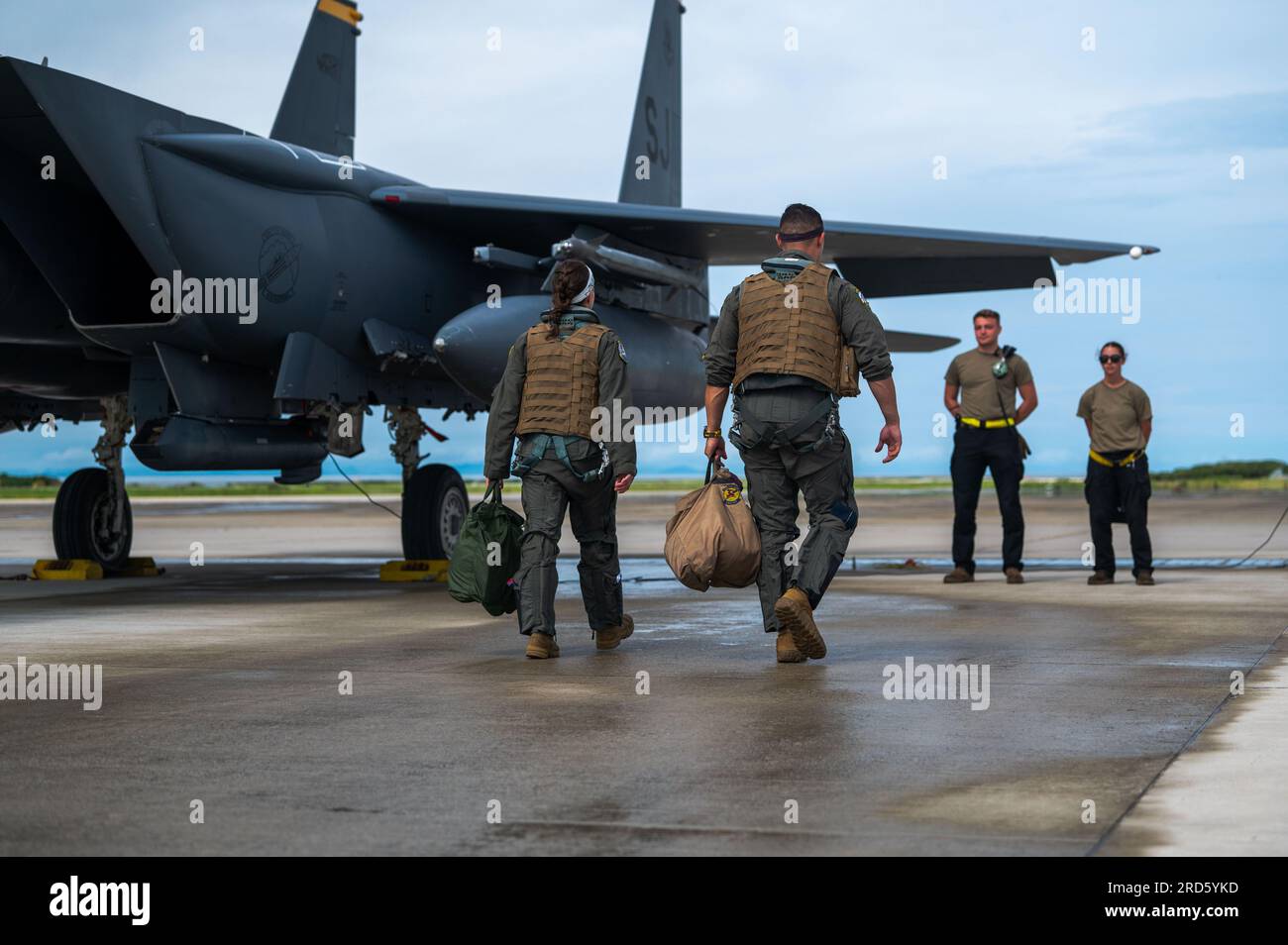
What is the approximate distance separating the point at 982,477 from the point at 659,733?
659 cm

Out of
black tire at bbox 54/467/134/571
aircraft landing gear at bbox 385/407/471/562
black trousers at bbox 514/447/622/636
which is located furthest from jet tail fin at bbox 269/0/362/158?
black trousers at bbox 514/447/622/636

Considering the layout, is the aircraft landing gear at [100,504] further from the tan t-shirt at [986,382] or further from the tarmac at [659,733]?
the tan t-shirt at [986,382]

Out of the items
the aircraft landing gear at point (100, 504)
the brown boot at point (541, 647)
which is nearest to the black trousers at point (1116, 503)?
the brown boot at point (541, 647)

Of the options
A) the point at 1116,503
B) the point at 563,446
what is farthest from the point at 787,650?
the point at 1116,503

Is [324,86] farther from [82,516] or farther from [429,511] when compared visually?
[82,516]

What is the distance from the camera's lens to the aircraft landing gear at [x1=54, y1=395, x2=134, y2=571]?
1225 cm

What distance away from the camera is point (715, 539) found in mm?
6180

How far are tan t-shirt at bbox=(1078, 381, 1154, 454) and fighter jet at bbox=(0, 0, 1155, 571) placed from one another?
3.79 ft

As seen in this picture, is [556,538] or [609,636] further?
[609,636]

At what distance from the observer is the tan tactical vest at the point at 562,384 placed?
6.55 metres

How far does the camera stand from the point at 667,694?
5.44 meters

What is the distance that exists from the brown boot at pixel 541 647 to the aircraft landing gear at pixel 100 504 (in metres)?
7.05

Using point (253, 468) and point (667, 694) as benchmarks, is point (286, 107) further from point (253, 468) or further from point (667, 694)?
point (667, 694)
